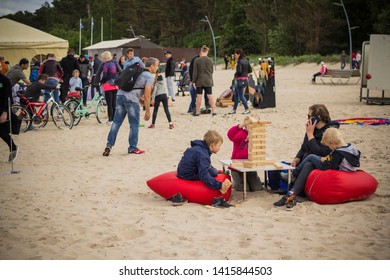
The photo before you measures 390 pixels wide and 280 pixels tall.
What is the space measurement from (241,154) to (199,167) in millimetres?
1059

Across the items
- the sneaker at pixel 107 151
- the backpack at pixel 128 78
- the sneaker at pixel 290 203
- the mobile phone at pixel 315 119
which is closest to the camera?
the sneaker at pixel 290 203

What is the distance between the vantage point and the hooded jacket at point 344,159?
685cm

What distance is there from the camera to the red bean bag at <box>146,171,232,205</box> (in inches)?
277

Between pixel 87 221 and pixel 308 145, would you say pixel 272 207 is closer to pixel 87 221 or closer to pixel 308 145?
pixel 308 145

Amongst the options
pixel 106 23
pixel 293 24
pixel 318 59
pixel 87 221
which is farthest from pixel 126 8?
pixel 87 221

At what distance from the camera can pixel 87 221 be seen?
6.35 meters

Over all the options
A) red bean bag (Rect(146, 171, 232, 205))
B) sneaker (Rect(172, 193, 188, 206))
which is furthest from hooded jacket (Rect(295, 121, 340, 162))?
sneaker (Rect(172, 193, 188, 206))

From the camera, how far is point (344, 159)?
694cm

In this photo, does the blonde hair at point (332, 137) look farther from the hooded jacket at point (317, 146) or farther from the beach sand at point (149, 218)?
the beach sand at point (149, 218)

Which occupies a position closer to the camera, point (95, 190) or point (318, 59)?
point (95, 190)

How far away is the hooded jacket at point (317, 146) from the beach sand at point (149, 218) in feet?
2.23

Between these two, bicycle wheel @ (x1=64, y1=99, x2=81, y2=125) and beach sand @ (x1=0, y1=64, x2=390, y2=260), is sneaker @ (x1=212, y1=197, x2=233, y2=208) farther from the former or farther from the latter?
bicycle wheel @ (x1=64, y1=99, x2=81, y2=125)

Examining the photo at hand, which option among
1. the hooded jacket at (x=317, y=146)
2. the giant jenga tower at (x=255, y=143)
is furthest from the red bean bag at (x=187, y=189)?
the hooded jacket at (x=317, y=146)

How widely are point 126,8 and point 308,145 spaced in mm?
69592
